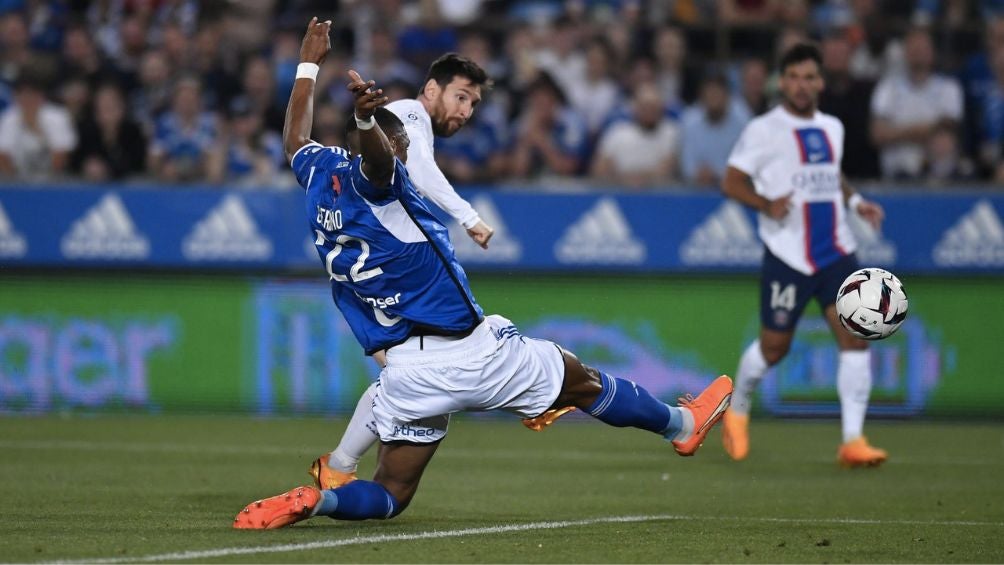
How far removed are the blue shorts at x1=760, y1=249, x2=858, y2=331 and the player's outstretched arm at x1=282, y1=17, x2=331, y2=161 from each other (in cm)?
444

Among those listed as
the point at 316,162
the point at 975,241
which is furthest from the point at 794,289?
the point at 316,162

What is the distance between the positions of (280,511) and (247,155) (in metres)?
8.29

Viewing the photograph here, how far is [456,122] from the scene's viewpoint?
8102mm

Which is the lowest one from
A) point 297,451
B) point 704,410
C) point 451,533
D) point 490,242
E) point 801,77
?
point 297,451

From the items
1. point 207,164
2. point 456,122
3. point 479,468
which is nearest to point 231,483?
point 479,468

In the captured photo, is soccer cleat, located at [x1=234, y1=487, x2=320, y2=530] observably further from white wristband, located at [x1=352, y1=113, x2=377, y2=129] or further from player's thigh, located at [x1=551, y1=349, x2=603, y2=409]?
white wristband, located at [x1=352, y1=113, x2=377, y2=129]

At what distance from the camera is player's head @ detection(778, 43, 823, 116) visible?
10.8 m

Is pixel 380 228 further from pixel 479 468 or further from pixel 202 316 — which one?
pixel 202 316

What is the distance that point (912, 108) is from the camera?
579 inches

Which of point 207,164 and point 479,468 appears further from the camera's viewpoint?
point 207,164

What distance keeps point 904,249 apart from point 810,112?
3.05 m

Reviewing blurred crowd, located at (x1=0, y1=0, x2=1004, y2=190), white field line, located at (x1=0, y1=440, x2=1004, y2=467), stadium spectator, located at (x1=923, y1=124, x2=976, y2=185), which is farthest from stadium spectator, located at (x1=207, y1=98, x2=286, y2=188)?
stadium spectator, located at (x1=923, y1=124, x2=976, y2=185)

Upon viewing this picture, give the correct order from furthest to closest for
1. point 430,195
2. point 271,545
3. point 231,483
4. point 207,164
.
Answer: point 207,164 → point 231,483 → point 430,195 → point 271,545

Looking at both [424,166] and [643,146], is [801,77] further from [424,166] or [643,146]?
[643,146]
